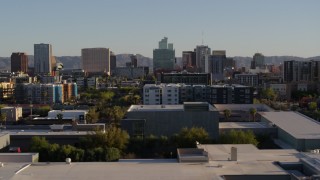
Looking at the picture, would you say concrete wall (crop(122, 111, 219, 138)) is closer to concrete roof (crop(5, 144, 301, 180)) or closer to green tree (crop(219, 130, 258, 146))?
green tree (crop(219, 130, 258, 146))

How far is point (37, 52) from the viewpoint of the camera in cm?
9050

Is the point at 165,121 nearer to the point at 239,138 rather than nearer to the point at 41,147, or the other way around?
the point at 239,138

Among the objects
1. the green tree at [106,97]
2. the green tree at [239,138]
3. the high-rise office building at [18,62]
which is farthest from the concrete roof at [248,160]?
the high-rise office building at [18,62]

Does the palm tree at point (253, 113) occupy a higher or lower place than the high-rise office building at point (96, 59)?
lower

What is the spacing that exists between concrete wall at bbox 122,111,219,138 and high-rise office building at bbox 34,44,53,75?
7005 cm

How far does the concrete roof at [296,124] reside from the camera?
14727 millimetres

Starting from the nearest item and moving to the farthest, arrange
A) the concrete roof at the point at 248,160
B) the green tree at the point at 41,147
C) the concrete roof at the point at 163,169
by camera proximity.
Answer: the concrete roof at the point at 163,169 < the concrete roof at the point at 248,160 < the green tree at the point at 41,147

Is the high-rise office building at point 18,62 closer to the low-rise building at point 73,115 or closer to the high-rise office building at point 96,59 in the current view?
the high-rise office building at point 96,59

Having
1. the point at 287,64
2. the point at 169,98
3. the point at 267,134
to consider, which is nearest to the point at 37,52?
the point at 287,64

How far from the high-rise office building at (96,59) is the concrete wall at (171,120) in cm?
8206

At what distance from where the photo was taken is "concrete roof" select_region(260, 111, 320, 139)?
14.7 metres

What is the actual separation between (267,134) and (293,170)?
7.29 meters

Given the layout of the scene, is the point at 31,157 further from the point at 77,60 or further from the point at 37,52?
the point at 77,60

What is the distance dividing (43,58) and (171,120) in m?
74.4
